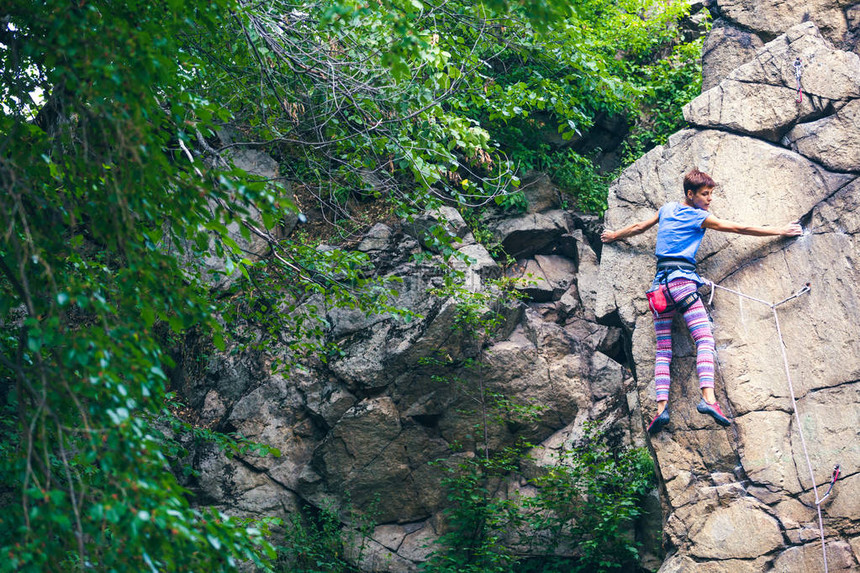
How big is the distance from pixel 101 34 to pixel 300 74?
3.04 m

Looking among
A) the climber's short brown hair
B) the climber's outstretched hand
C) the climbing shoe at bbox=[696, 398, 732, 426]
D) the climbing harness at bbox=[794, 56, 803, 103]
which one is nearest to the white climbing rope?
the climber's outstretched hand

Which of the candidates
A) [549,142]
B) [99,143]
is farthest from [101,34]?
[549,142]

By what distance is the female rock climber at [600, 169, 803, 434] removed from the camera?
603 centimetres

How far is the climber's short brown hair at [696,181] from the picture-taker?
6.23 m

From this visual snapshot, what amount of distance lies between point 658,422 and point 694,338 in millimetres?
769

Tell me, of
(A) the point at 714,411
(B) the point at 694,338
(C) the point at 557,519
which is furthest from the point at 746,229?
(C) the point at 557,519

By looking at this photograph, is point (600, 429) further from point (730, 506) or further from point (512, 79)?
point (512, 79)

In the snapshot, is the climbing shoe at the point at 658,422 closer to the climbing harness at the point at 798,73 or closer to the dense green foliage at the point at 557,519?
the dense green foliage at the point at 557,519

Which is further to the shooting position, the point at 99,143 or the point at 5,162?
the point at 99,143

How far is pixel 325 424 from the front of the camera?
860 centimetres

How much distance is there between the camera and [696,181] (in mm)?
6238

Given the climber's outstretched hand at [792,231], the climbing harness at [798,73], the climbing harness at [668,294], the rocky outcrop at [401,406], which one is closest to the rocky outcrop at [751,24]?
the climbing harness at [798,73]

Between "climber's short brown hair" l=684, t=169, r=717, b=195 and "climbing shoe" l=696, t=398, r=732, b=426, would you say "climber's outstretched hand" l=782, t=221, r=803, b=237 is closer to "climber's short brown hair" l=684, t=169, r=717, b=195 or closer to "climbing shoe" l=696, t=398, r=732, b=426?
→ "climber's short brown hair" l=684, t=169, r=717, b=195

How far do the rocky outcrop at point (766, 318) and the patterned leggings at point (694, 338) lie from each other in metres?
0.18
